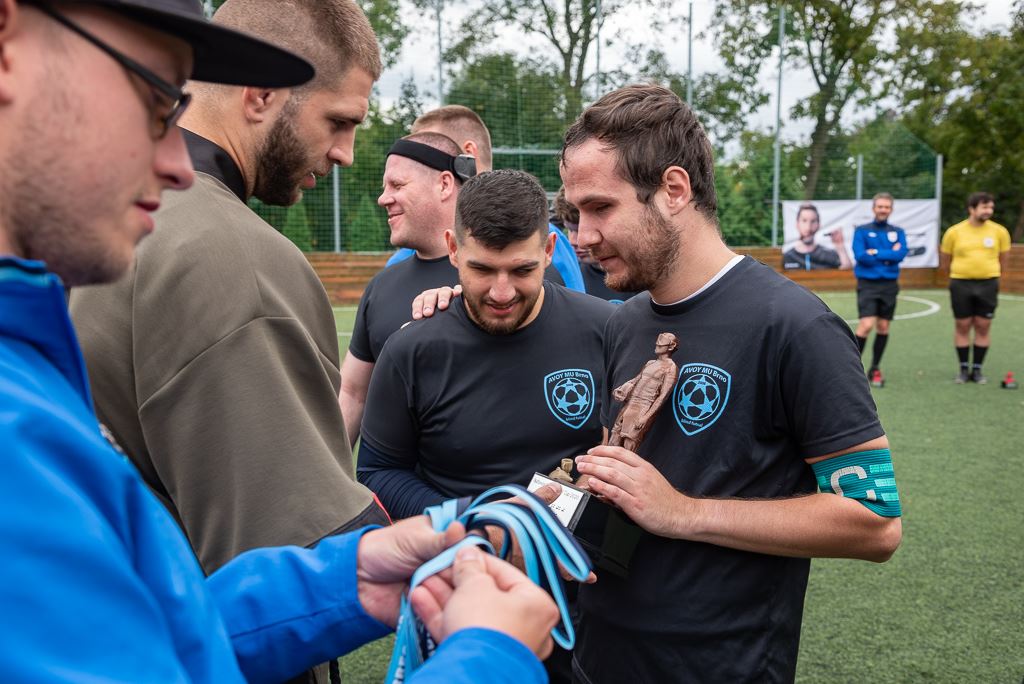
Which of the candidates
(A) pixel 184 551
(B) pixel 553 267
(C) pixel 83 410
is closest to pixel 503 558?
(A) pixel 184 551

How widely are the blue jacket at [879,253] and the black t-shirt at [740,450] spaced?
9.53 m

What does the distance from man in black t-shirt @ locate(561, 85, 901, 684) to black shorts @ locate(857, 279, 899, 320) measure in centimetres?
959

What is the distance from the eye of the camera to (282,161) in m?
2.05

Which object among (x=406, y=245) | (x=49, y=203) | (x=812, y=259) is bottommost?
(x=812, y=259)

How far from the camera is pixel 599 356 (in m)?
3.10

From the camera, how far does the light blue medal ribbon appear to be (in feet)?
3.69

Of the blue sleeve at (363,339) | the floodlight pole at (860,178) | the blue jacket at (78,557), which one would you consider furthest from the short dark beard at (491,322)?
the floodlight pole at (860,178)

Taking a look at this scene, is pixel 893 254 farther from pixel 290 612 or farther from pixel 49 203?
pixel 49 203

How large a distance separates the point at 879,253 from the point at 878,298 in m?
0.59

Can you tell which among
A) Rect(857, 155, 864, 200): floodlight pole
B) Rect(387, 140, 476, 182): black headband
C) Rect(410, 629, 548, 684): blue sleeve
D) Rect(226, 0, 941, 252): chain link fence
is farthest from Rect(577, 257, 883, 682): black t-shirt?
Rect(857, 155, 864, 200): floodlight pole

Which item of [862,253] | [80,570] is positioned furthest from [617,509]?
[862,253]

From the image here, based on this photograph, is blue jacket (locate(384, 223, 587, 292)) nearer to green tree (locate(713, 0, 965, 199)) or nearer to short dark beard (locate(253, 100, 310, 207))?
short dark beard (locate(253, 100, 310, 207))

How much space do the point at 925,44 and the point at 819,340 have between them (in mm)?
37098

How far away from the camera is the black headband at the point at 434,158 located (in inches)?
177
